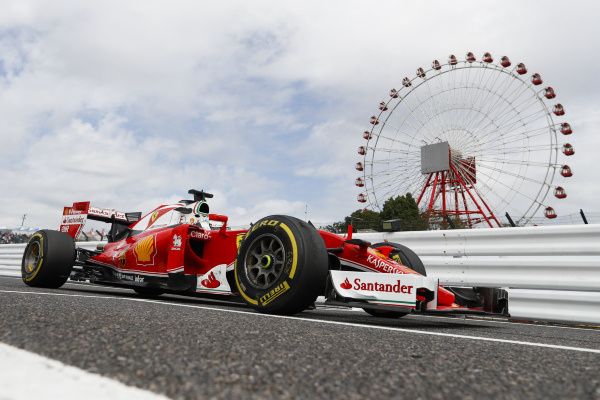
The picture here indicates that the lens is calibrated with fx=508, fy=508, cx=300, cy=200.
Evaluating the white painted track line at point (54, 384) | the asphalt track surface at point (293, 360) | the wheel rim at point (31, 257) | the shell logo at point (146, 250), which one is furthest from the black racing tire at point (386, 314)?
the wheel rim at point (31, 257)

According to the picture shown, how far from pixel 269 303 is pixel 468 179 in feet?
99.3

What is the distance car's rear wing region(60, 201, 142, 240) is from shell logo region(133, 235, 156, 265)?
1661 mm

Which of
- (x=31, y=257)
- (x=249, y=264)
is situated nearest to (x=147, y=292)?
(x=31, y=257)

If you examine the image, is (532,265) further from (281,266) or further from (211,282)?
(211,282)

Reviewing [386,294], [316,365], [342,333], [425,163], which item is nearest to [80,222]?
[386,294]

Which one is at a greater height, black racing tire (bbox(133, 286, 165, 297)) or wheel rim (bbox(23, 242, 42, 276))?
wheel rim (bbox(23, 242, 42, 276))

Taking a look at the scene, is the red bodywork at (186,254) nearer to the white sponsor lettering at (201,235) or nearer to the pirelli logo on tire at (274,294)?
the white sponsor lettering at (201,235)

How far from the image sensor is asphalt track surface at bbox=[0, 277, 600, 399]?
1.48 m

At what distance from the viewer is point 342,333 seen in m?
2.87

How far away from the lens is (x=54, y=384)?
4.42 feet

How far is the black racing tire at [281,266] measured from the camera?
3.97 meters

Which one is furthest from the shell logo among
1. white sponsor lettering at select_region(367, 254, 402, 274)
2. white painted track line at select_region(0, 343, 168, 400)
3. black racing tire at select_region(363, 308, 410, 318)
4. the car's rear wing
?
white painted track line at select_region(0, 343, 168, 400)

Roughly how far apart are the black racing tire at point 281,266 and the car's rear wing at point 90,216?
4.03m

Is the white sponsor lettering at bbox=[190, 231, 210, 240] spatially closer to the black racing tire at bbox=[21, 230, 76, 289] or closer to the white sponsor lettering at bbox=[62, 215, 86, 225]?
the black racing tire at bbox=[21, 230, 76, 289]
